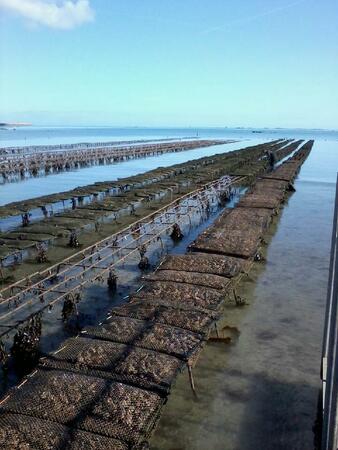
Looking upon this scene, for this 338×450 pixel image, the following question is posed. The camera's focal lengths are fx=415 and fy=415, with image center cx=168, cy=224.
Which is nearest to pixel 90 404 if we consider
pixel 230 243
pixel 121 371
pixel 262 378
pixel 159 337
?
pixel 121 371

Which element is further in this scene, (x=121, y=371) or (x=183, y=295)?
(x=183, y=295)

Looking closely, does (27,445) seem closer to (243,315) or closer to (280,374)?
(280,374)

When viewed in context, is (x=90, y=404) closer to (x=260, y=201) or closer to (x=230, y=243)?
(x=230, y=243)

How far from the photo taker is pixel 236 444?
32.1ft

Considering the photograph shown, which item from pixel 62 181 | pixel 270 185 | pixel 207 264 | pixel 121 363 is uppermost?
pixel 207 264

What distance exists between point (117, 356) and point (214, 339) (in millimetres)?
4878

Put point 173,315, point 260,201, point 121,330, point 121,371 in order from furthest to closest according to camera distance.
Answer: point 260,201, point 173,315, point 121,330, point 121,371

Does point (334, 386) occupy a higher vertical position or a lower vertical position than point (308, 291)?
higher

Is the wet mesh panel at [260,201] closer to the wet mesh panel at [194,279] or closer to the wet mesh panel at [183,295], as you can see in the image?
the wet mesh panel at [194,279]

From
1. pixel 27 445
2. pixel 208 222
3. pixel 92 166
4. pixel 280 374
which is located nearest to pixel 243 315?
pixel 280 374

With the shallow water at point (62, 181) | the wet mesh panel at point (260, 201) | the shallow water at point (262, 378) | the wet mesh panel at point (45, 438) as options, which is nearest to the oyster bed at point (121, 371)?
the wet mesh panel at point (45, 438)

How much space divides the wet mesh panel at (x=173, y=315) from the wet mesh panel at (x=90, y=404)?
3198 mm

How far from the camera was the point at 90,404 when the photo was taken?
865cm

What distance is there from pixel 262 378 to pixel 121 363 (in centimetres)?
459
